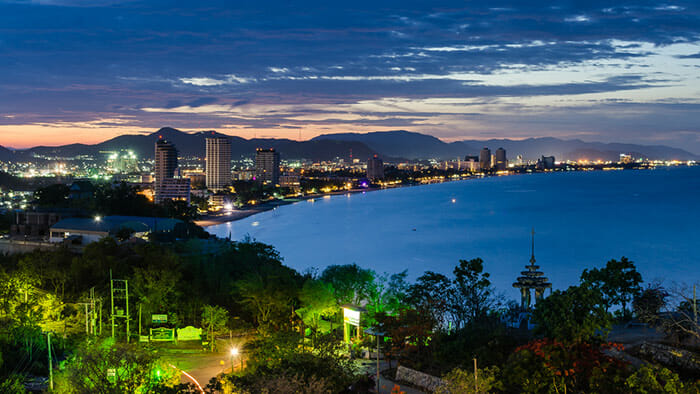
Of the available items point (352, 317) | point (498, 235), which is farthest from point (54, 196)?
point (352, 317)

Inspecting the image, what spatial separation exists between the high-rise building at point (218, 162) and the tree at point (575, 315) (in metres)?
101

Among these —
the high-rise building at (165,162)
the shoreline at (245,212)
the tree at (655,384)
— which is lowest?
the shoreline at (245,212)

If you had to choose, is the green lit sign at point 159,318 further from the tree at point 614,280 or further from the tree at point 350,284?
the tree at point 614,280

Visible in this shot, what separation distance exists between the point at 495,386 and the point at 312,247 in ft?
93.9

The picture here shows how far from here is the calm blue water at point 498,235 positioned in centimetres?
2878

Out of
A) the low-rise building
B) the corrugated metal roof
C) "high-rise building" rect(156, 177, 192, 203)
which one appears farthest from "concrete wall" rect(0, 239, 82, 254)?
"high-rise building" rect(156, 177, 192, 203)

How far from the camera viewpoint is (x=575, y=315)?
792cm

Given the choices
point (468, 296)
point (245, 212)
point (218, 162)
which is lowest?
point (245, 212)

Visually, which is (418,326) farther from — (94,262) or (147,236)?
(147,236)

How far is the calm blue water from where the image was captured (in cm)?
2878

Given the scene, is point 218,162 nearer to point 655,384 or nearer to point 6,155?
point 6,155

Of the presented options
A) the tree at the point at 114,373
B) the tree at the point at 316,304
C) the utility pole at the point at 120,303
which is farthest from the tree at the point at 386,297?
the tree at the point at 114,373

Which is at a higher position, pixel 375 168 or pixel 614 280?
pixel 375 168

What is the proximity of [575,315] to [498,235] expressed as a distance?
3078 cm
